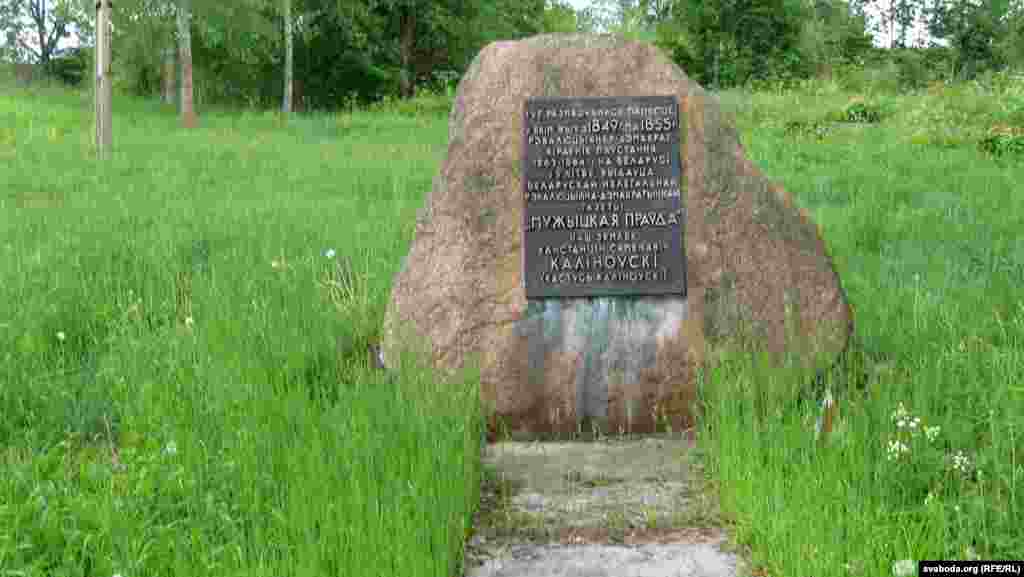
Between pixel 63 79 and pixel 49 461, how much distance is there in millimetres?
51392

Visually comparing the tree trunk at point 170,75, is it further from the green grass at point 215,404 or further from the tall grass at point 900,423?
the tall grass at point 900,423

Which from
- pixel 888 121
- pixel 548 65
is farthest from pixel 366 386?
pixel 888 121

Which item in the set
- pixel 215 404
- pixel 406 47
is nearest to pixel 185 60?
pixel 406 47

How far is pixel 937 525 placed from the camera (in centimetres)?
310

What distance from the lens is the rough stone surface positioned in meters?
4.76

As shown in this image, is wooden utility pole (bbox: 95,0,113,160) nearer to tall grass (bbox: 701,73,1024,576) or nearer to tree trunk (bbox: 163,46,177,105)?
tall grass (bbox: 701,73,1024,576)

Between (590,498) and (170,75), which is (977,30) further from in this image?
(590,498)

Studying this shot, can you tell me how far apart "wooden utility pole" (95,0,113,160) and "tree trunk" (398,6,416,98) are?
61.1 ft

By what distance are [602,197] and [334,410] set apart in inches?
69.6

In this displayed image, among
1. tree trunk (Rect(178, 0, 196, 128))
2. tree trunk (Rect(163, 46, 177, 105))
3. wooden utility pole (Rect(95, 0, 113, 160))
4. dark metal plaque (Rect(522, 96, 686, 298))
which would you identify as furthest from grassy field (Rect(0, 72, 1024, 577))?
tree trunk (Rect(163, 46, 177, 105))

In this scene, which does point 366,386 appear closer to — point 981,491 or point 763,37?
point 981,491

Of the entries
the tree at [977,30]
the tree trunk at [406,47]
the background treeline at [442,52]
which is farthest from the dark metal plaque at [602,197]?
A: the tree at [977,30]

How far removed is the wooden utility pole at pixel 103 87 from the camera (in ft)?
44.4

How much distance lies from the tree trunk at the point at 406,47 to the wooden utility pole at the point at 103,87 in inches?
734
